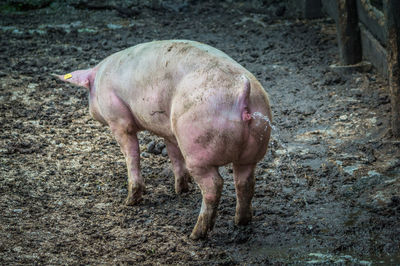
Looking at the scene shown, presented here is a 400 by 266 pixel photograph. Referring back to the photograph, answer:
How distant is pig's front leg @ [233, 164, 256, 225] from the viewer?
400cm

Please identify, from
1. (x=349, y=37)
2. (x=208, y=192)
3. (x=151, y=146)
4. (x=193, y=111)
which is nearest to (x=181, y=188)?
(x=151, y=146)

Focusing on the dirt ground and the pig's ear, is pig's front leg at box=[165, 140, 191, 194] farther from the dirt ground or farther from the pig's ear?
the pig's ear

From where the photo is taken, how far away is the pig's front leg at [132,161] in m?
4.70

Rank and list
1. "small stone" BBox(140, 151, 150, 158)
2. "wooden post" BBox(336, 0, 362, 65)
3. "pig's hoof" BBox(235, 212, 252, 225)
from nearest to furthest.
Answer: "pig's hoof" BBox(235, 212, 252, 225) < "small stone" BBox(140, 151, 150, 158) < "wooden post" BBox(336, 0, 362, 65)

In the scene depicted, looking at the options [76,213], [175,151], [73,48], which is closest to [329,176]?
[175,151]

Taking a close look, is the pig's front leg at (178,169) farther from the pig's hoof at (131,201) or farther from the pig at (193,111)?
the pig's hoof at (131,201)

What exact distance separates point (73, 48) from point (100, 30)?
109 centimetres

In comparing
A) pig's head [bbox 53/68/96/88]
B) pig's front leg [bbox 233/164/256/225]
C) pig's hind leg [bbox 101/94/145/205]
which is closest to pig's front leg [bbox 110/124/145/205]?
pig's hind leg [bbox 101/94/145/205]

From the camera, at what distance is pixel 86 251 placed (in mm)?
3949

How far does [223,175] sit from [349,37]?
3.14 meters

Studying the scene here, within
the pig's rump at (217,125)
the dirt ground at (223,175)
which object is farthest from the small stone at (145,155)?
the pig's rump at (217,125)

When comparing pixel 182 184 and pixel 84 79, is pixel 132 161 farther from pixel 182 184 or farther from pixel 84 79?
pixel 84 79

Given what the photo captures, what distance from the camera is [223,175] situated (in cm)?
515

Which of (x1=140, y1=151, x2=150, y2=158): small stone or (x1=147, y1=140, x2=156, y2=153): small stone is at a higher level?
(x1=147, y1=140, x2=156, y2=153): small stone
